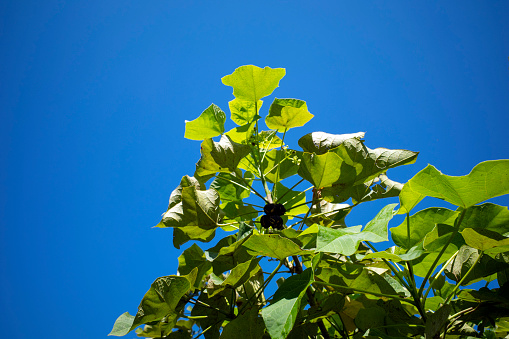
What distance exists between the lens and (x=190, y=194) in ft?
1.95

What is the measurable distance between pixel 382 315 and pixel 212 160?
419mm

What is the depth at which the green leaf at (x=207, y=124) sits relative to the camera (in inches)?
31.0

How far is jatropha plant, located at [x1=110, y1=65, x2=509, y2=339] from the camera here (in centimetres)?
47

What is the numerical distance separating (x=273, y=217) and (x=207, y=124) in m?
0.28

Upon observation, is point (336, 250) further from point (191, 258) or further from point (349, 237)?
point (191, 258)

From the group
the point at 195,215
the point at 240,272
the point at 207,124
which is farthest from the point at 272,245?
the point at 207,124

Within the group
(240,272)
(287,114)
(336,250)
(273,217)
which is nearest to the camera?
(336,250)

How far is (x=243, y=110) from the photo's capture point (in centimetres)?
83

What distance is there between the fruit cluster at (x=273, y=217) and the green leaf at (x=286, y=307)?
0.16 metres

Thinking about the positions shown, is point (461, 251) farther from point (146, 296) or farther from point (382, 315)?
point (146, 296)

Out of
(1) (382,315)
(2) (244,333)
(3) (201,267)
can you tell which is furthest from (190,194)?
(1) (382,315)

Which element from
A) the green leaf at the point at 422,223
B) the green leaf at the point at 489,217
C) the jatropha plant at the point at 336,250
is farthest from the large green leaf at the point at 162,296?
the green leaf at the point at 489,217

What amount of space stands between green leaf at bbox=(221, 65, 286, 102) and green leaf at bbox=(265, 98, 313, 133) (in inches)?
1.4

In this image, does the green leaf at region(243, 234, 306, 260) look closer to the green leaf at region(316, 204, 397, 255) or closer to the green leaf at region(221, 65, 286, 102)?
the green leaf at region(316, 204, 397, 255)
